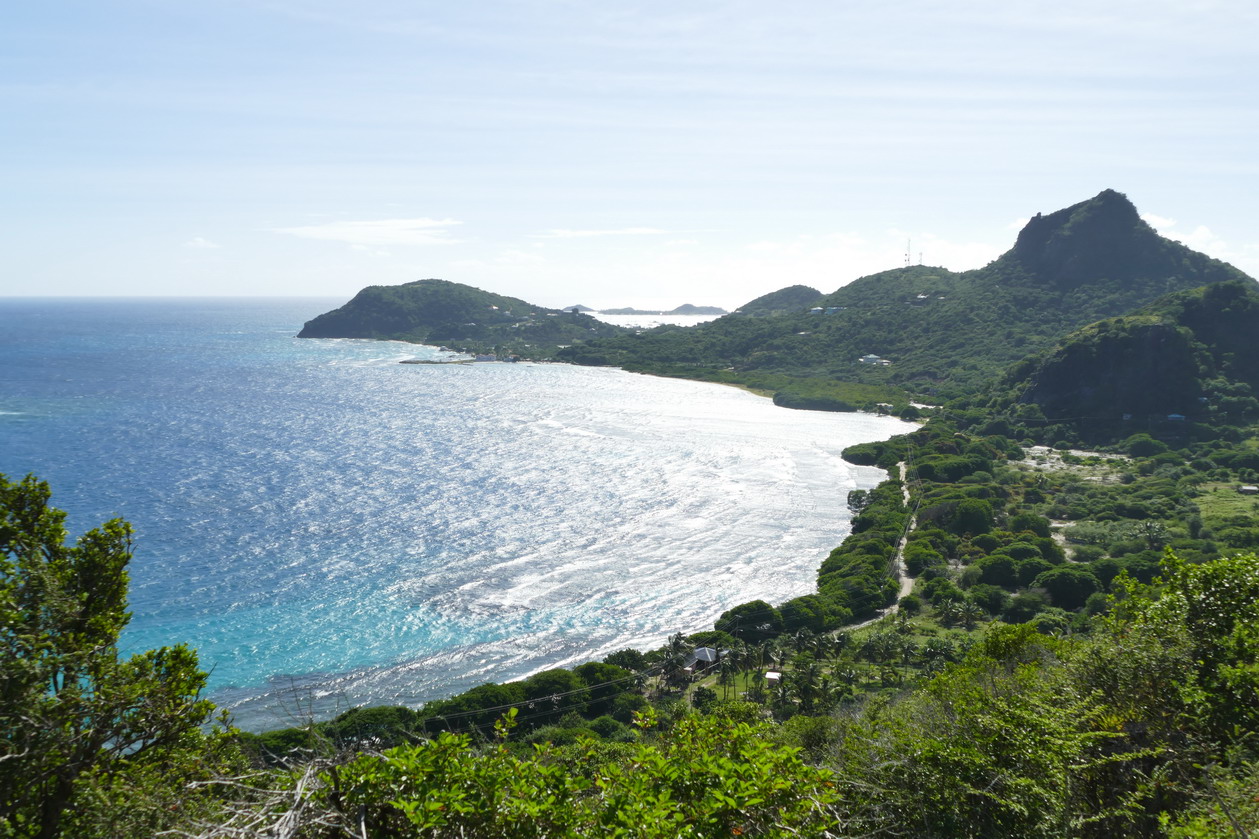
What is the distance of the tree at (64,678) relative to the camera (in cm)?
816

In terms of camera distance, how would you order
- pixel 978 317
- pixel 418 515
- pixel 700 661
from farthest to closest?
pixel 978 317 → pixel 418 515 → pixel 700 661

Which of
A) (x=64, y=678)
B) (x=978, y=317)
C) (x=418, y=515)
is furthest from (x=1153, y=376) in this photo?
(x=64, y=678)

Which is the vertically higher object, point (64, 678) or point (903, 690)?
point (64, 678)

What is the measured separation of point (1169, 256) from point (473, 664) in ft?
550

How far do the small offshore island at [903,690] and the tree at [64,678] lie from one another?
0.16ft

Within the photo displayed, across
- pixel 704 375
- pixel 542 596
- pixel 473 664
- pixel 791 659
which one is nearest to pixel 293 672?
pixel 473 664

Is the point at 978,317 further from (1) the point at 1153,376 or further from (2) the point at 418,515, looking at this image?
(2) the point at 418,515

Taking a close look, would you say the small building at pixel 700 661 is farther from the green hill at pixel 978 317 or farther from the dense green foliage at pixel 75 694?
the green hill at pixel 978 317

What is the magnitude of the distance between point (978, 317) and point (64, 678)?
6220 inches

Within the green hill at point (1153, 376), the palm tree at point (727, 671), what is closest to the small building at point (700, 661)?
the palm tree at point (727, 671)

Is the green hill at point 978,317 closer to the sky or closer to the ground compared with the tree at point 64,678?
closer to the sky

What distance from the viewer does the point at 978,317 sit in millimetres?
144875

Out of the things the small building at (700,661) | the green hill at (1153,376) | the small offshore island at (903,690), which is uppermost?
the green hill at (1153,376)

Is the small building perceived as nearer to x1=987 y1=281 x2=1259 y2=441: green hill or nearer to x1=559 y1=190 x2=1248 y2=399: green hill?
x1=987 y1=281 x2=1259 y2=441: green hill
